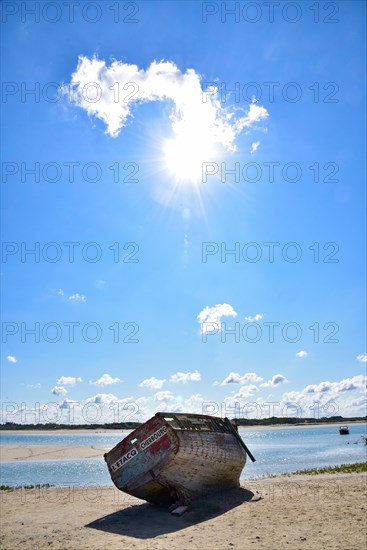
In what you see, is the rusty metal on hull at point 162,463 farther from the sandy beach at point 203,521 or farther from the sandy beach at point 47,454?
the sandy beach at point 47,454

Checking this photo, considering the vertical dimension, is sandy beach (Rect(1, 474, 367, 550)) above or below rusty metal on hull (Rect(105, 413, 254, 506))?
below

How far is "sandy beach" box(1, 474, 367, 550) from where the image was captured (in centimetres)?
1109

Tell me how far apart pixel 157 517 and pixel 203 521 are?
159 cm

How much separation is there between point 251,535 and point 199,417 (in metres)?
7.15

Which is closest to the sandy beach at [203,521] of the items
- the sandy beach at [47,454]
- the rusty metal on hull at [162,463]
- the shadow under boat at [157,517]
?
the shadow under boat at [157,517]

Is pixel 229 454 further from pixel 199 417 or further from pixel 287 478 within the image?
pixel 287 478

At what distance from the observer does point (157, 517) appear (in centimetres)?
1406

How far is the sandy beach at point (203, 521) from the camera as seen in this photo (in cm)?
1109

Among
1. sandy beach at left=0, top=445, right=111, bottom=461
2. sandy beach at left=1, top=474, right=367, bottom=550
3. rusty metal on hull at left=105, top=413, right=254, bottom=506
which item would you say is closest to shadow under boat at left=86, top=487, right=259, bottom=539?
sandy beach at left=1, top=474, right=367, bottom=550

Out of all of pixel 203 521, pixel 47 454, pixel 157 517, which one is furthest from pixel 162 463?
pixel 47 454

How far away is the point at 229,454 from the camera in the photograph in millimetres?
17938

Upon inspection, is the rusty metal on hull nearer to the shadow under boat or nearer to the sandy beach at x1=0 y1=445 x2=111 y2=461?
the shadow under boat

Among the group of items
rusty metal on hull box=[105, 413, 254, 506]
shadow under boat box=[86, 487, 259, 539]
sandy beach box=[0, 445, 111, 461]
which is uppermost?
rusty metal on hull box=[105, 413, 254, 506]

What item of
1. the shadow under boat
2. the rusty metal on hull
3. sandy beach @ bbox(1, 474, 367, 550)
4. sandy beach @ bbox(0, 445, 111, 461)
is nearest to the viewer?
sandy beach @ bbox(1, 474, 367, 550)
